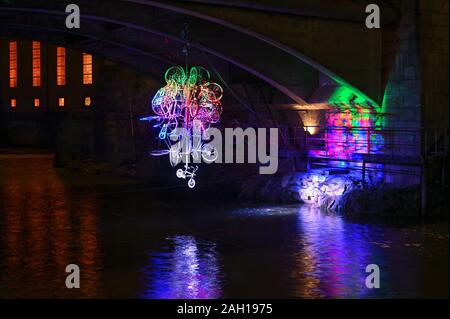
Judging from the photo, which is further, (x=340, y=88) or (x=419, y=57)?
(x=340, y=88)

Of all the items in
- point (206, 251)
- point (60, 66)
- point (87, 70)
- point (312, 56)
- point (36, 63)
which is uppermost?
point (36, 63)

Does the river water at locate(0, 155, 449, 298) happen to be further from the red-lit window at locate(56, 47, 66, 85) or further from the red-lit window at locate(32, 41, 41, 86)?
the red-lit window at locate(32, 41, 41, 86)

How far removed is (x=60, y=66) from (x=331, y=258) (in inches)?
2189

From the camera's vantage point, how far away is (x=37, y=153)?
55750 millimetres

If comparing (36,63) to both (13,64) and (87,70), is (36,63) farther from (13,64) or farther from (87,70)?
(87,70)

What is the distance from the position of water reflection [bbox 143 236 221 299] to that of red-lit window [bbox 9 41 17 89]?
187ft

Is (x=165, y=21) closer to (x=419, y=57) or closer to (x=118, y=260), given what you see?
(x=419, y=57)

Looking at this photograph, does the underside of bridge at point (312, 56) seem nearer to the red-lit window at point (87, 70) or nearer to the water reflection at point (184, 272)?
the water reflection at point (184, 272)

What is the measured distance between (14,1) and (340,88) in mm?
12367

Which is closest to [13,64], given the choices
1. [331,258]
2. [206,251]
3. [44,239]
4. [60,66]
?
[60,66]

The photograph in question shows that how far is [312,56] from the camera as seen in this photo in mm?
24625

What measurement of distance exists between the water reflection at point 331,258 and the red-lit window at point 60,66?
160 ft

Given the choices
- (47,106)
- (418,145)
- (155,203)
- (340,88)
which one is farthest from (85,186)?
(47,106)

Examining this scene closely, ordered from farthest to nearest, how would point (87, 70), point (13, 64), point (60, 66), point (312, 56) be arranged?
point (13, 64), point (60, 66), point (87, 70), point (312, 56)
